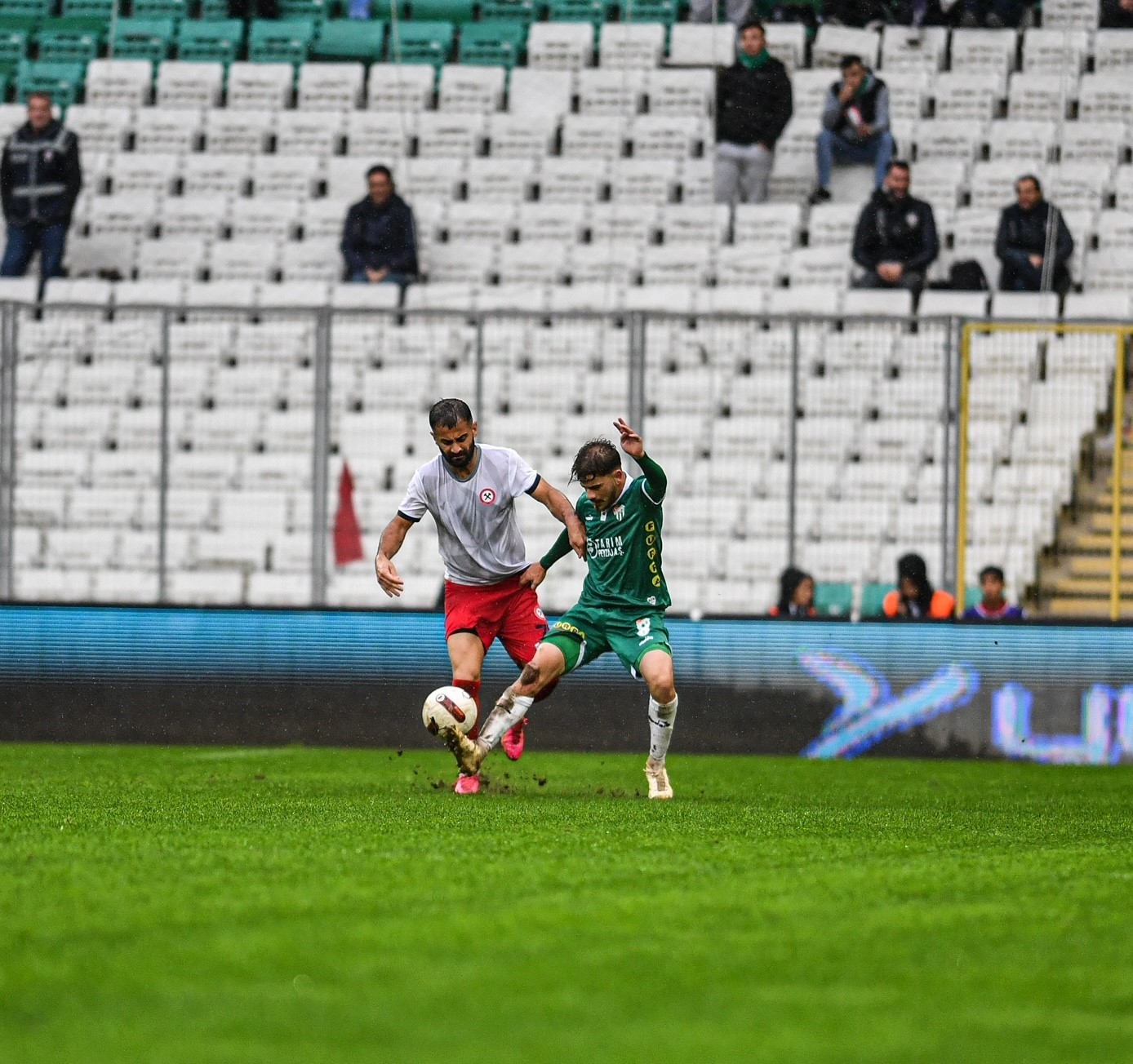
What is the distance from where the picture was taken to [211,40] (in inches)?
932

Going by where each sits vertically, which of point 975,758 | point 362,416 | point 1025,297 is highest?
point 1025,297

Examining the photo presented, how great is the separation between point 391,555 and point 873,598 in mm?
5740

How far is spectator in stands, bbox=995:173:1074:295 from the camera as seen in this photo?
18.4m

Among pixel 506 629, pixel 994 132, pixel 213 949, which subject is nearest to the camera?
pixel 213 949

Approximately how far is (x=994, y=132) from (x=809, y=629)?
801cm

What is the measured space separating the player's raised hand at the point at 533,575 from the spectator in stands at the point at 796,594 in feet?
15.4

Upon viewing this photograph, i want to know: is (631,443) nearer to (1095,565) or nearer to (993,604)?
(993,604)

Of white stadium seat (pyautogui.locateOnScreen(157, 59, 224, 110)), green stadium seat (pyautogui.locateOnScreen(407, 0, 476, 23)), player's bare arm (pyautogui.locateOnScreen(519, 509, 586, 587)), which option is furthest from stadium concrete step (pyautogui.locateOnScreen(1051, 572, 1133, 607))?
green stadium seat (pyautogui.locateOnScreen(407, 0, 476, 23))

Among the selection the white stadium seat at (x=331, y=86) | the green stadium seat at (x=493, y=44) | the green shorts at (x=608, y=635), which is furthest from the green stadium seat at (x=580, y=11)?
the green shorts at (x=608, y=635)

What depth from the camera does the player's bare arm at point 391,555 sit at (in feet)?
32.6

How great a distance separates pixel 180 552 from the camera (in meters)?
15.4

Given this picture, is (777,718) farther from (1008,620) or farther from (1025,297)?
(1025,297)

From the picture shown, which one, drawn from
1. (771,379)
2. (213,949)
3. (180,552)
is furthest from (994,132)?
(213,949)

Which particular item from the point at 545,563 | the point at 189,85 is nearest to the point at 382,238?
the point at 189,85
